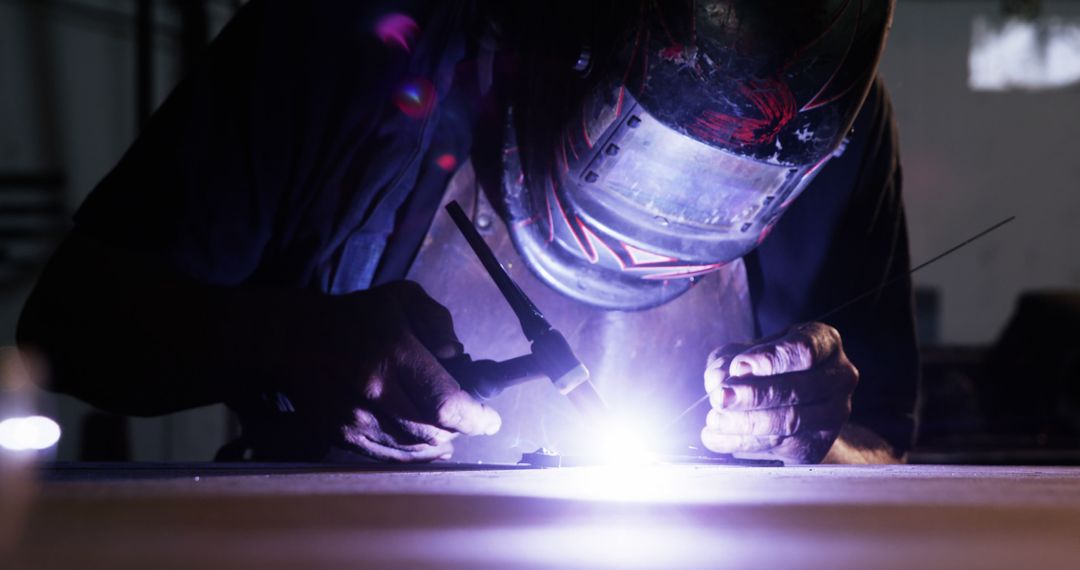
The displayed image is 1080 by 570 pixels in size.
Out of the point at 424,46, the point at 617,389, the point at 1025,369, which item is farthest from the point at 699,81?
the point at 1025,369

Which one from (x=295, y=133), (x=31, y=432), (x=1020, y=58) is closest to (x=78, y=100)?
(x=31, y=432)

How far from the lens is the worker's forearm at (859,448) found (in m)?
1.18

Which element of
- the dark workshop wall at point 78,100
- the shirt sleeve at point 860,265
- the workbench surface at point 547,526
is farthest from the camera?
the dark workshop wall at point 78,100

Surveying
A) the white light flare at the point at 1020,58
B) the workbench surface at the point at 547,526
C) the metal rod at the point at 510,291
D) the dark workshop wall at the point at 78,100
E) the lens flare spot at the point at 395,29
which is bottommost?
Result: the workbench surface at the point at 547,526

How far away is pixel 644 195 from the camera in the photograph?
0.94m

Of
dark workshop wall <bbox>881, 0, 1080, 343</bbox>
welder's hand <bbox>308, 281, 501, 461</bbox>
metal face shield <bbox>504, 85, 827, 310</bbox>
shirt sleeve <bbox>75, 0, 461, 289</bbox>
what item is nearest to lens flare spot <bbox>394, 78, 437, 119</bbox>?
shirt sleeve <bbox>75, 0, 461, 289</bbox>

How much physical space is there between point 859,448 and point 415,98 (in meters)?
0.78

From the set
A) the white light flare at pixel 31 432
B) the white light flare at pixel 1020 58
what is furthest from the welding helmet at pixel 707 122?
the white light flare at pixel 1020 58

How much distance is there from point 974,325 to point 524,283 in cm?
399

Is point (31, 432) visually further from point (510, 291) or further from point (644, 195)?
point (644, 195)

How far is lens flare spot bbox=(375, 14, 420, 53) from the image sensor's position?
3.46 ft

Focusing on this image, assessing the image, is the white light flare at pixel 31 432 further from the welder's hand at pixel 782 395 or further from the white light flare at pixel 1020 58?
the white light flare at pixel 1020 58

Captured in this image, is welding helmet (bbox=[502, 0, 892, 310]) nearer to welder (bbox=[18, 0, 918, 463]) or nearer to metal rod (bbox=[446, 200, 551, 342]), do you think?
welder (bbox=[18, 0, 918, 463])

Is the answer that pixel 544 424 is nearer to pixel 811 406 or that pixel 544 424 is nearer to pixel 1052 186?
pixel 811 406
